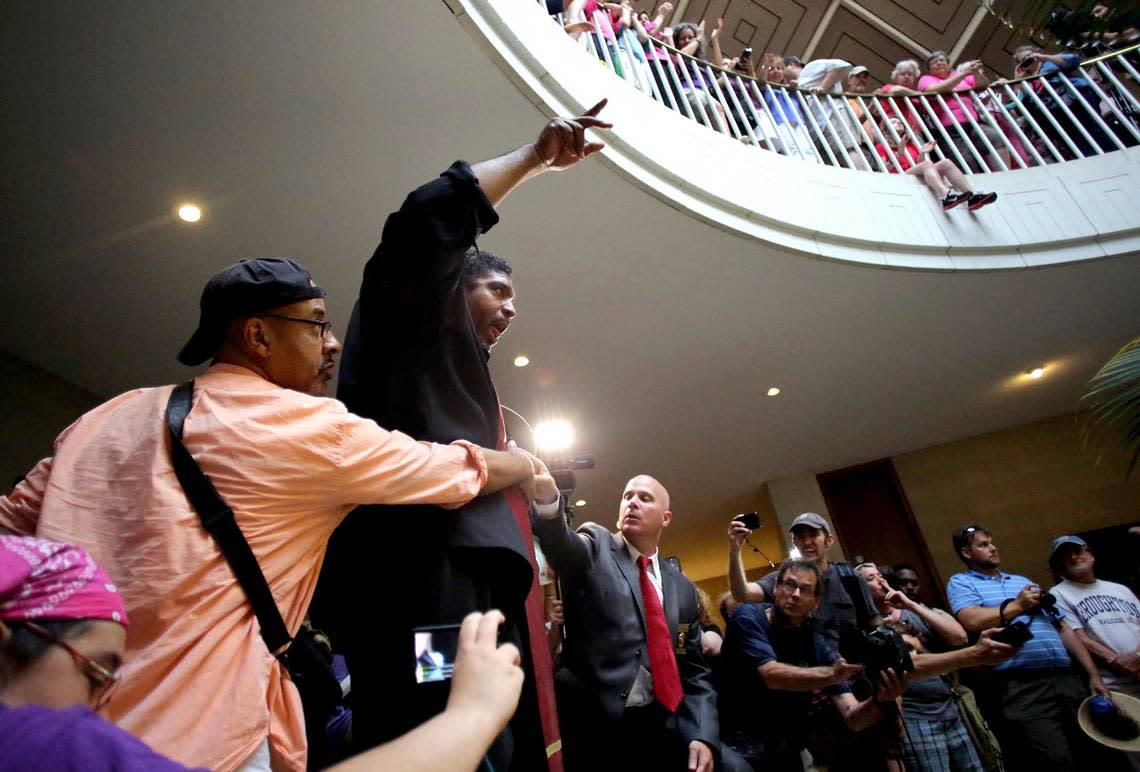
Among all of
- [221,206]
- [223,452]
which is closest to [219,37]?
[221,206]

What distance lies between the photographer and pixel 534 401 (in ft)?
18.7

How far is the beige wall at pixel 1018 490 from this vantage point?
23.3ft

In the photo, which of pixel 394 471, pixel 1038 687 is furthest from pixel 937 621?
pixel 394 471

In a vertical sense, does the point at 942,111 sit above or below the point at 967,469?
above

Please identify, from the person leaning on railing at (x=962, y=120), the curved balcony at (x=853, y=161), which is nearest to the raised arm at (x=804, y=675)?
the curved balcony at (x=853, y=161)

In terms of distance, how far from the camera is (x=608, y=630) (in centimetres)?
180

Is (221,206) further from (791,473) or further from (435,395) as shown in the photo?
(791,473)

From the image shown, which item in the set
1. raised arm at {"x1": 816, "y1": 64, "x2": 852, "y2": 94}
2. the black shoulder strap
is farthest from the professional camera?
raised arm at {"x1": 816, "y1": 64, "x2": 852, "y2": 94}

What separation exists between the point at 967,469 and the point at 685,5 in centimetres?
703

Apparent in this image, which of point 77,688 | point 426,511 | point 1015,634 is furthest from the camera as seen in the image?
point 1015,634

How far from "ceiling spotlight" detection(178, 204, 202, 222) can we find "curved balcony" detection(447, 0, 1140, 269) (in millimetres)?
1790

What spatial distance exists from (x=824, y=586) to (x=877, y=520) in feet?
19.4

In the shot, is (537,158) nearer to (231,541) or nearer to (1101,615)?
(231,541)

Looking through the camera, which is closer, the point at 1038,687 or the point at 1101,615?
the point at 1038,687
